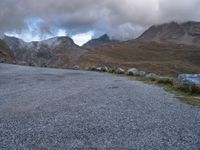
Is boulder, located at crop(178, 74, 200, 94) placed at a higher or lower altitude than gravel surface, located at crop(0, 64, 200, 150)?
higher

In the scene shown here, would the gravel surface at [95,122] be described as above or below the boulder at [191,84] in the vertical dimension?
below

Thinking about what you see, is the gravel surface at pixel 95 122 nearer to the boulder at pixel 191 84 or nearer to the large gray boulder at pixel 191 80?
the boulder at pixel 191 84

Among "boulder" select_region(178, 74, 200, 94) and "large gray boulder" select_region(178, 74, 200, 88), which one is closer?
"boulder" select_region(178, 74, 200, 94)

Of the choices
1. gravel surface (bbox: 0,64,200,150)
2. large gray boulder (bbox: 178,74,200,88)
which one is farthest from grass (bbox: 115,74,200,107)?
gravel surface (bbox: 0,64,200,150)

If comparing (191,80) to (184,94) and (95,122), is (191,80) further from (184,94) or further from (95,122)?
(95,122)

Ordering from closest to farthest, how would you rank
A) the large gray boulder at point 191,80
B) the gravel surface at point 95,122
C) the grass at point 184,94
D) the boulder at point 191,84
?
the gravel surface at point 95,122 → the grass at point 184,94 → the boulder at point 191,84 → the large gray boulder at point 191,80

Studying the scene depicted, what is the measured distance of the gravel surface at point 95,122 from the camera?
435 inches

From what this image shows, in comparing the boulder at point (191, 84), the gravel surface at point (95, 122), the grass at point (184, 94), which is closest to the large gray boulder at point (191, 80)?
the boulder at point (191, 84)

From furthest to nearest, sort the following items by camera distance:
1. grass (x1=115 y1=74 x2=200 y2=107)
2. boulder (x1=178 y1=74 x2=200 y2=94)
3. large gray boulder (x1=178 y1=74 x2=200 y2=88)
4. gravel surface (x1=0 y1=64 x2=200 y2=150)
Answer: large gray boulder (x1=178 y1=74 x2=200 y2=88) → boulder (x1=178 y1=74 x2=200 y2=94) → grass (x1=115 y1=74 x2=200 y2=107) → gravel surface (x1=0 y1=64 x2=200 y2=150)

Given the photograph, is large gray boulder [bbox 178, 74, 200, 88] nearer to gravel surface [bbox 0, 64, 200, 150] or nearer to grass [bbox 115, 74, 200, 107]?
grass [bbox 115, 74, 200, 107]

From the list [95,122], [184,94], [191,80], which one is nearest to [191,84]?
[191,80]

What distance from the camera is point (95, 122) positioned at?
13742 mm

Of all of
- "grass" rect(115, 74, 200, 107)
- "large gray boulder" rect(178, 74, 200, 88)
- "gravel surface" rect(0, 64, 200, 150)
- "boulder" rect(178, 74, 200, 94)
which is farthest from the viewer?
"large gray boulder" rect(178, 74, 200, 88)

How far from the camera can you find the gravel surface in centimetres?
1104
